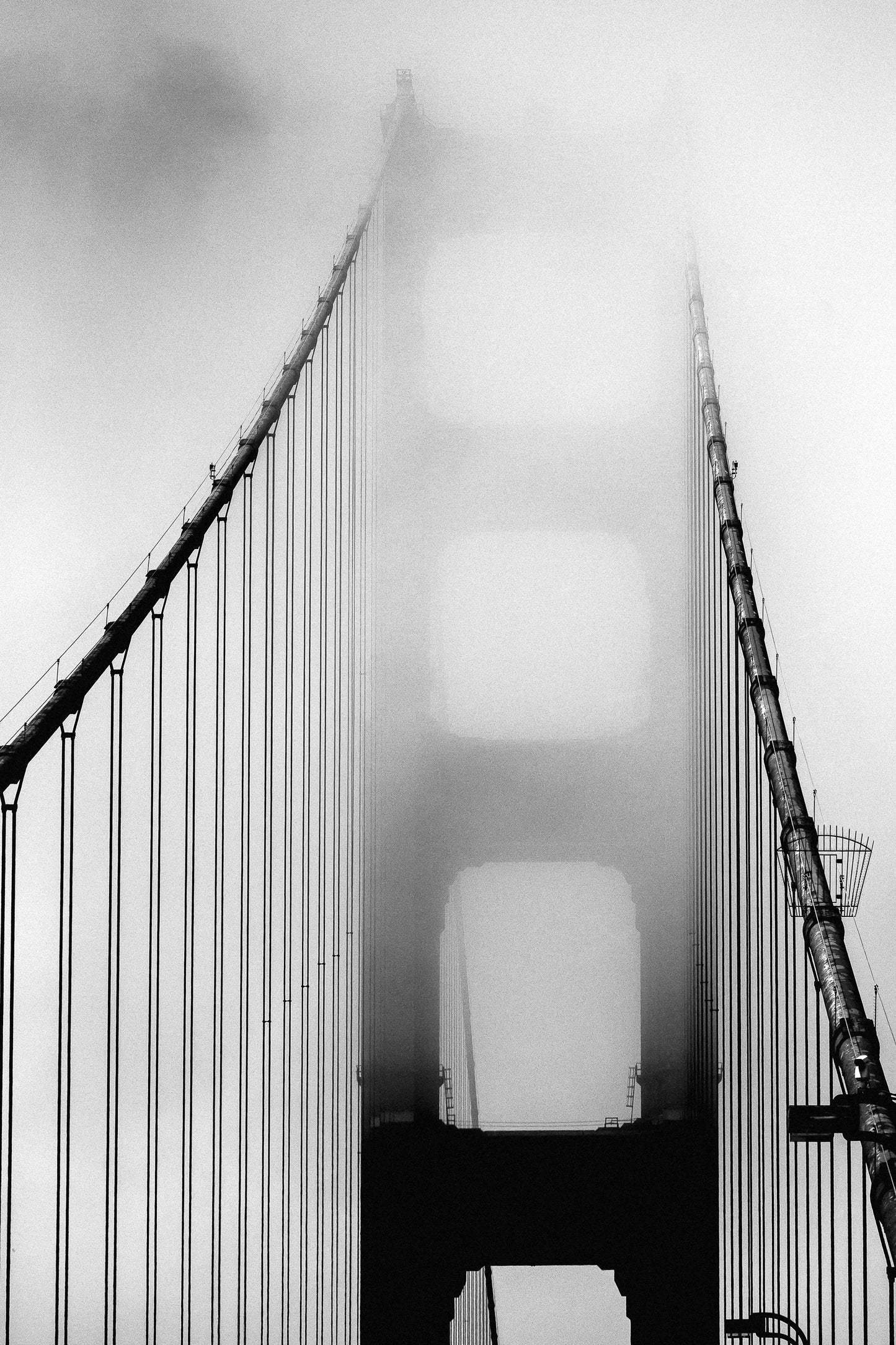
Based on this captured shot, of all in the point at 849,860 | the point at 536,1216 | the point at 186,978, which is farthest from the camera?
the point at 536,1216

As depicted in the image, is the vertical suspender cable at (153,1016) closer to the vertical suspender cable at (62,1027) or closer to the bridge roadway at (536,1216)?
the vertical suspender cable at (62,1027)

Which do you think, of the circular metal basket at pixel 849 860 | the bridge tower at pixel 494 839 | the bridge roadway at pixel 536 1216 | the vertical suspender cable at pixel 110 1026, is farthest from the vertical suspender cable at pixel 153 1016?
the circular metal basket at pixel 849 860

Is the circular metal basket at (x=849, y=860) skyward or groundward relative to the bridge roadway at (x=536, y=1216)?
skyward

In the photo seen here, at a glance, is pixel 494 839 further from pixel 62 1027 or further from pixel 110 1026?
pixel 62 1027

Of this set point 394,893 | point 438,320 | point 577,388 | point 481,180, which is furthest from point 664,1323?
point 481,180

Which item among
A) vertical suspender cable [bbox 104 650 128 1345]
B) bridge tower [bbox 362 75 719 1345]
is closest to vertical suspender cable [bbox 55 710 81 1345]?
vertical suspender cable [bbox 104 650 128 1345]

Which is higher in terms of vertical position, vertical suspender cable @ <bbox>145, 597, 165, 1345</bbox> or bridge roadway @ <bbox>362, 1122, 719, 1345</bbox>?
vertical suspender cable @ <bbox>145, 597, 165, 1345</bbox>

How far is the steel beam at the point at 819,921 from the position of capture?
71.1 inches

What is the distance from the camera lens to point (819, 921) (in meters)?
2.56

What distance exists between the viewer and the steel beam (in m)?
1.81

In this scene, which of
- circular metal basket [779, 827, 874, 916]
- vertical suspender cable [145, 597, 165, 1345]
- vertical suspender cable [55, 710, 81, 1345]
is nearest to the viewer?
vertical suspender cable [55, 710, 81, 1345]

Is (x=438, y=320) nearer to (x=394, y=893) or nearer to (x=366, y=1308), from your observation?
(x=394, y=893)

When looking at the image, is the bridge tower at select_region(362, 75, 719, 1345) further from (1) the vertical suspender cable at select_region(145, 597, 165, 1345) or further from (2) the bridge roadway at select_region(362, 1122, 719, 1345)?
(1) the vertical suspender cable at select_region(145, 597, 165, 1345)

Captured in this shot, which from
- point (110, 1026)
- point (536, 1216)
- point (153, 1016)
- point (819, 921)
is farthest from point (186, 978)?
point (536, 1216)
